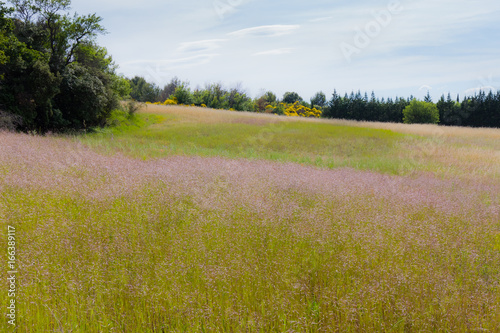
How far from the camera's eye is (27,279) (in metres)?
3.17

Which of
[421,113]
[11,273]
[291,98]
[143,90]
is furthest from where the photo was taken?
[291,98]

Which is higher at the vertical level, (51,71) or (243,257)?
(51,71)

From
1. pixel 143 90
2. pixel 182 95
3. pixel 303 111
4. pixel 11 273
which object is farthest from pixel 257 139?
pixel 143 90

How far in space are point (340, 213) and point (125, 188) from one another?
3.59 m

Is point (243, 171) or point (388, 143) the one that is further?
point (388, 143)

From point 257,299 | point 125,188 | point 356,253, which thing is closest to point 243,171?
point 125,188

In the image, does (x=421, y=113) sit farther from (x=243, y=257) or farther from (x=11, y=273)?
(x=11, y=273)

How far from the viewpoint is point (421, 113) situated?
5384 centimetres

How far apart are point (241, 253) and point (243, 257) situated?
0.21 feet

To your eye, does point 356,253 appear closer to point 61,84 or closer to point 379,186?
point 379,186

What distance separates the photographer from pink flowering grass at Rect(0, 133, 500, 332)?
9.08 ft

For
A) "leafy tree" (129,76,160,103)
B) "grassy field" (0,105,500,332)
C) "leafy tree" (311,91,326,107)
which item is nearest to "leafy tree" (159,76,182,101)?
"leafy tree" (129,76,160,103)

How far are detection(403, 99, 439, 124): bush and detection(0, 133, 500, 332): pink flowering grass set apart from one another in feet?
179

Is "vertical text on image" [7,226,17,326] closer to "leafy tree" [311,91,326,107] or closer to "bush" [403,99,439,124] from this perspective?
"bush" [403,99,439,124]
